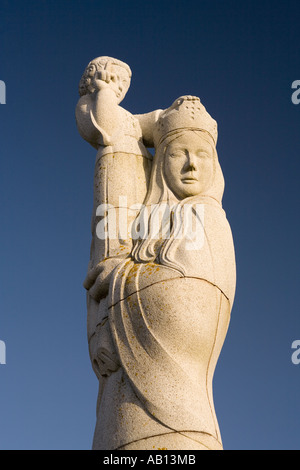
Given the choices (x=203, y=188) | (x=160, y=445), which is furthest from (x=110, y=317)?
(x=203, y=188)

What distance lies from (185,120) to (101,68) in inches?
60.0

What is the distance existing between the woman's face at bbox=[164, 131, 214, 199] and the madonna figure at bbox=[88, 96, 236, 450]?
0.01 metres

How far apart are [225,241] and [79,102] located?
288 cm

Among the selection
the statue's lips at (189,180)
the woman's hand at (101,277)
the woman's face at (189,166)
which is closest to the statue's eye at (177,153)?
the woman's face at (189,166)

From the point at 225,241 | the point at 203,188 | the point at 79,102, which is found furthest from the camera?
the point at 79,102

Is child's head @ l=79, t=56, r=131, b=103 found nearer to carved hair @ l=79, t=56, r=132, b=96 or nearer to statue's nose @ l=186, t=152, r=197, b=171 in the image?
carved hair @ l=79, t=56, r=132, b=96

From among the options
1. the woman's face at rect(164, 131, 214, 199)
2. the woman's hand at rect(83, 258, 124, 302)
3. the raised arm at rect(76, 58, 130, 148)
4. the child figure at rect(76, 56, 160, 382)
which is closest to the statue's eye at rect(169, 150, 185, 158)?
the woman's face at rect(164, 131, 214, 199)

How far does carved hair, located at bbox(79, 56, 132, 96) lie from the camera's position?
9.18 m

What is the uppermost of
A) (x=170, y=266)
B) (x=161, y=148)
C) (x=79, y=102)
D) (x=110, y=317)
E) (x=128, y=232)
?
(x=79, y=102)

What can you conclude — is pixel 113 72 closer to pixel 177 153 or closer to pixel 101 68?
pixel 101 68

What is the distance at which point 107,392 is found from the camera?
719 centimetres

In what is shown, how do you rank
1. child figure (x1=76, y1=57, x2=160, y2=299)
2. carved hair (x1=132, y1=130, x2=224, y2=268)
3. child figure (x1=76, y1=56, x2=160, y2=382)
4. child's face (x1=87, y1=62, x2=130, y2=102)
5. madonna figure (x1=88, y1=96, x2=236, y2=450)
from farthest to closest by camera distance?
child's face (x1=87, y1=62, x2=130, y2=102) < child figure (x1=76, y1=57, x2=160, y2=299) < child figure (x1=76, y1=56, x2=160, y2=382) < carved hair (x1=132, y1=130, x2=224, y2=268) < madonna figure (x1=88, y1=96, x2=236, y2=450)

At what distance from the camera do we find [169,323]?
7.04 metres
